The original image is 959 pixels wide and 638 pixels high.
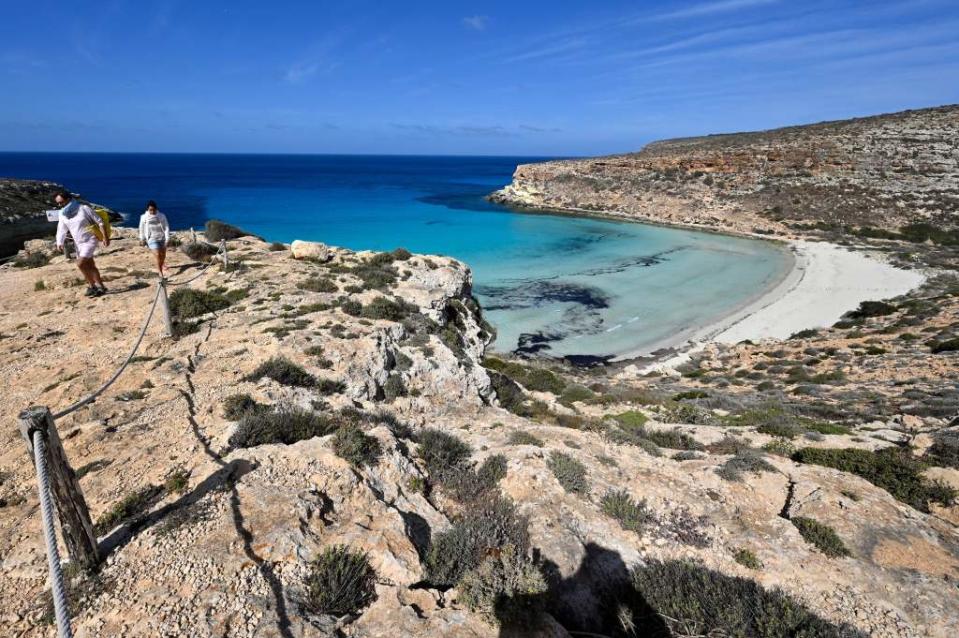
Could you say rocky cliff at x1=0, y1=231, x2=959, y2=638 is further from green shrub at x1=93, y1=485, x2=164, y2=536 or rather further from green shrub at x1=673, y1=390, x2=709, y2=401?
green shrub at x1=673, y1=390, x2=709, y2=401

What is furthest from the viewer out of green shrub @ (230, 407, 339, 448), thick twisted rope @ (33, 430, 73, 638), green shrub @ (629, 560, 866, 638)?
green shrub @ (230, 407, 339, 448)

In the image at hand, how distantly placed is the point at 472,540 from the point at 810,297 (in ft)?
124

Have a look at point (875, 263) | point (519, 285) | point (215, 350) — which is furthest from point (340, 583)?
point (875, 263)

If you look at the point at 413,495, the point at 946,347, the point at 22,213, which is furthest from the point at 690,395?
the point at 22,213

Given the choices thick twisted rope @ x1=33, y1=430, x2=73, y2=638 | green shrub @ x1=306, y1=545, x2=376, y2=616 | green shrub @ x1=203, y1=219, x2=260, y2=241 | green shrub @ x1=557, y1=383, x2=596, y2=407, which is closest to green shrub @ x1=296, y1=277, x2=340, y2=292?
green shrub @ x1=557, y1=383, x2=596, y2=407

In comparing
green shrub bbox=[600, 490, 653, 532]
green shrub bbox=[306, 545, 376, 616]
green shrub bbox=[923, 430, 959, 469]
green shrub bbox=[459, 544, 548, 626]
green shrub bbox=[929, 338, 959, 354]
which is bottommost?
green shrub bbox=[929, 338, 959, 354]

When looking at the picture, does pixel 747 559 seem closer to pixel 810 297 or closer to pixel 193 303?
pixel 193 303

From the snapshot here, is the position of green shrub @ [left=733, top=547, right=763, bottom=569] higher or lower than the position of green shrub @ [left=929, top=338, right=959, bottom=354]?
higher

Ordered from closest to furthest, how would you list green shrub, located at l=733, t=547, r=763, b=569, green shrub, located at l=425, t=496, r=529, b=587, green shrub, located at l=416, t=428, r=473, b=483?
green shrub, located at l=425, t=496, r=529, b=587
green shrub, located at l=733, t=547, r=763, b=569
green shrub, located at l=416, t=428, r=473, b=483

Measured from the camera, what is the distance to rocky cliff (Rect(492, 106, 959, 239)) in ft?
185

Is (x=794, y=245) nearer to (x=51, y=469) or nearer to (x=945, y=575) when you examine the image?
(x=945, y=575)

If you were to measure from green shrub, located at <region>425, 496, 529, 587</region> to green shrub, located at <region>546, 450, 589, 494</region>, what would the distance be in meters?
1.18

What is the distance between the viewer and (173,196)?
80500 millimetres

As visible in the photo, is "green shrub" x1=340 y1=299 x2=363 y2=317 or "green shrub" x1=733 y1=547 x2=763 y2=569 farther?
"green shrub" x1=340 y1=299 x2=363 y2=317
